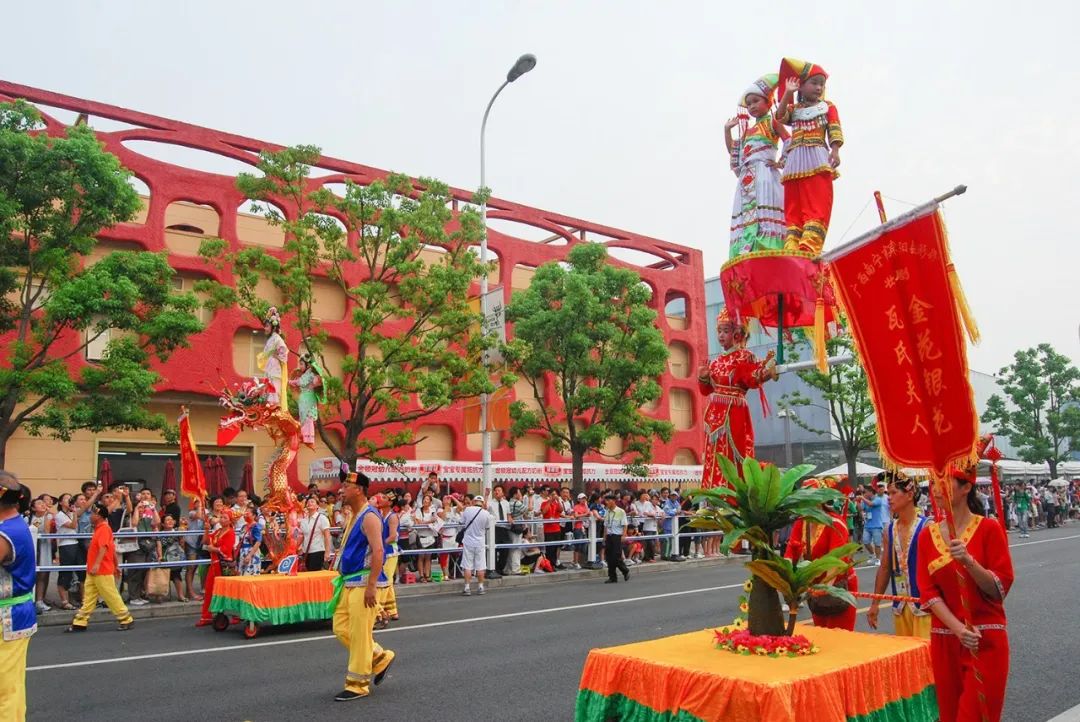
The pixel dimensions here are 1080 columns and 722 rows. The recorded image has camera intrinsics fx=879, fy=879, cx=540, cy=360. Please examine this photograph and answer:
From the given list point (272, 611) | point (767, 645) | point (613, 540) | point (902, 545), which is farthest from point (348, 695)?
point (613, 540)

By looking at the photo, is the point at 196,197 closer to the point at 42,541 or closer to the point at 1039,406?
the point at 42,541

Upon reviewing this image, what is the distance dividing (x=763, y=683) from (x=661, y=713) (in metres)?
0.55

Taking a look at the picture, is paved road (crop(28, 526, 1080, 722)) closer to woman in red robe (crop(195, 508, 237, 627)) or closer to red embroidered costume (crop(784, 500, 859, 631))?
woman in red robe (crop(195, 508, 237, 627))

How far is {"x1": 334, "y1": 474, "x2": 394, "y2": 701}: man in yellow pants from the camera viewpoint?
22.9 feet

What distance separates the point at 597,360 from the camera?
24.9 meters

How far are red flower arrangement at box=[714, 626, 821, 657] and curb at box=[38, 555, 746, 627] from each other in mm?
10668

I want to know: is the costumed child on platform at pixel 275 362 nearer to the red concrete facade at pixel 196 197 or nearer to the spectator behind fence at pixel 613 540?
the spectator behind fence at pixel 613 540

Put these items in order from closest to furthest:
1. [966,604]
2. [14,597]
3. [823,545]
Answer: [966,604] < [14,597] < [823,545]

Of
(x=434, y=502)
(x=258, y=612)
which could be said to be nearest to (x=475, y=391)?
(x=434, y=502)

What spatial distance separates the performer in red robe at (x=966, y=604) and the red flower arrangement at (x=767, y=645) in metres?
0.64

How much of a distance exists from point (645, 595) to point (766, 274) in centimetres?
817

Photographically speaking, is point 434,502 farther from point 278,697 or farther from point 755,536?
point 755,536

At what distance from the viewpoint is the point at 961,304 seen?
14.7 feet

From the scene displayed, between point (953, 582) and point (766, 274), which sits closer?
point (953, 582)
